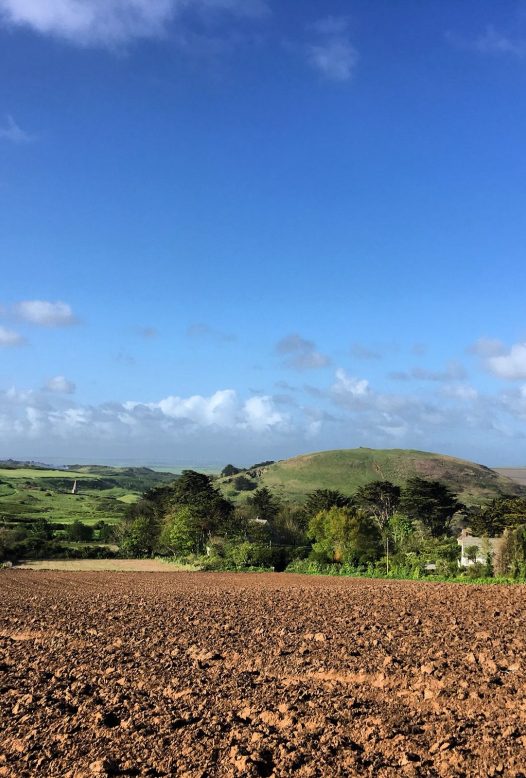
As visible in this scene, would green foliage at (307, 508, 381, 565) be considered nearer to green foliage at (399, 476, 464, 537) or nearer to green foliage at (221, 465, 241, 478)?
green foliage at (399, 476, 464, 537)

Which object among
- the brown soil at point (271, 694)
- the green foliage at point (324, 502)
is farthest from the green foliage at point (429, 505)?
the brown soil at point (271, 694)

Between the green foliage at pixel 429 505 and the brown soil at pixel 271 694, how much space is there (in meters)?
53.3

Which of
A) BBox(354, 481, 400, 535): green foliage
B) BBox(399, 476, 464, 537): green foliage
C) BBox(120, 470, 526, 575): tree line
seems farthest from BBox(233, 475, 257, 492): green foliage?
BBox(399, 476, 464, 537): green foliage

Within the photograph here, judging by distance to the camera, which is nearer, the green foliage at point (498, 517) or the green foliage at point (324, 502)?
the green foliage at point (498, 517)

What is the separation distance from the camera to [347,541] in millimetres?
53094

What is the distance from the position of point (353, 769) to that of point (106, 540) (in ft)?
248

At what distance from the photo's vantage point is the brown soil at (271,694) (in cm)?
726

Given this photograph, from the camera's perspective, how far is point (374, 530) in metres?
56.8

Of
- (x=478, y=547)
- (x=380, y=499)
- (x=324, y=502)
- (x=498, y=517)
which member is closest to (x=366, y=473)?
(x=380, y=499)

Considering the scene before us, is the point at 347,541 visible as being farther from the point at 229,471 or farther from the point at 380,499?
the point at 229,471

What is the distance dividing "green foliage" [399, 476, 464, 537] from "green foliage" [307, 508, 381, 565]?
17031 millimetres

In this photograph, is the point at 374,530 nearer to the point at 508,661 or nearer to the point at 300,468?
the point at 508,661

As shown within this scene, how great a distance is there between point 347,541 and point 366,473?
96.2m

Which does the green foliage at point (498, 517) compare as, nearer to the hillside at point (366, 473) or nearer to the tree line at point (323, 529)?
the tree line at point (323, 529)
